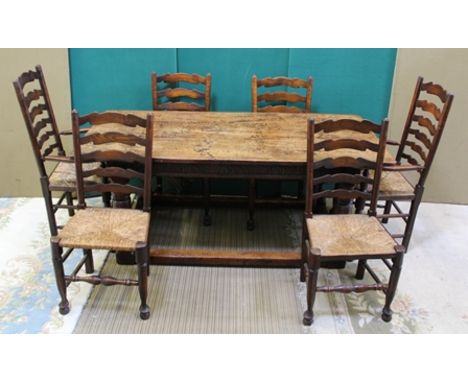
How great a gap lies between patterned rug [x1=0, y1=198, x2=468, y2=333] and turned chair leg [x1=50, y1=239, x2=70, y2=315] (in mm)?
49

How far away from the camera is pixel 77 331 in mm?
2367

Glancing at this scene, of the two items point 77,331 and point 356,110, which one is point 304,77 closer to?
point 356,110

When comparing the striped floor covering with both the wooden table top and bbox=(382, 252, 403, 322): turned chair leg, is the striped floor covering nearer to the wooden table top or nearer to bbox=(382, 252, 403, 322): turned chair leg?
bbox=(382, 252, 403, 322): turned chair leg

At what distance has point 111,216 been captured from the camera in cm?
254

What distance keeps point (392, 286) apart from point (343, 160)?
27.5 inches

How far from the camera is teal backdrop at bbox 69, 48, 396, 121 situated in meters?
3.40

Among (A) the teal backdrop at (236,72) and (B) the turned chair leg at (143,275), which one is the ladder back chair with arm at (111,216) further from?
(A) the teal backdrop at (236,72)

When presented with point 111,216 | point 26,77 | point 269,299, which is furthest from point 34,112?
point 269,299

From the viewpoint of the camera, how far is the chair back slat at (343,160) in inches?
94.7

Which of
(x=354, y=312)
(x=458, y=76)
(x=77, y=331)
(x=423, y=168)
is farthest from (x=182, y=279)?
(x=458, y=76)

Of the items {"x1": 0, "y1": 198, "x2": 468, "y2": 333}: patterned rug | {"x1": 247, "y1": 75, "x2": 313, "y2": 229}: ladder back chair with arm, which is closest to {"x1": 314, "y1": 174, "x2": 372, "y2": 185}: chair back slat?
{"x1": 0, "y1": 198, "x2": 468, "y2": 333}: patterned rug

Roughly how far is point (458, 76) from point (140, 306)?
2.77 metres

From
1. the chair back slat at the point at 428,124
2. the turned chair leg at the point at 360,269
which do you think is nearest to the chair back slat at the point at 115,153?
the turned chair leg at the point at 360,269

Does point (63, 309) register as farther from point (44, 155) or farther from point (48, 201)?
point (44, 155)
